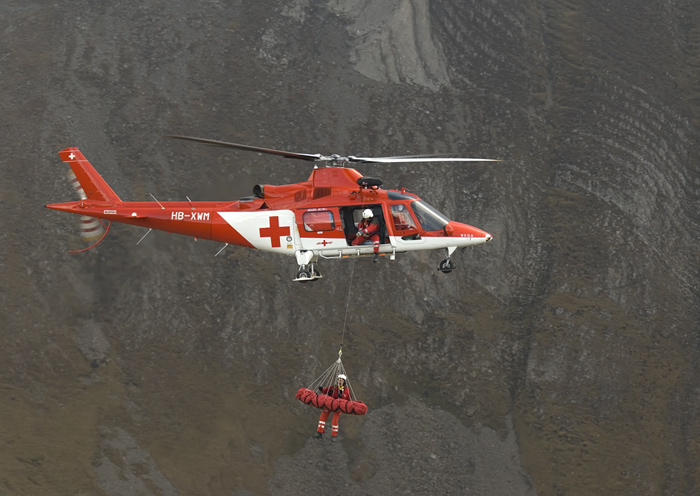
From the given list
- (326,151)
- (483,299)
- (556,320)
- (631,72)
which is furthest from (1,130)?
(631,72)

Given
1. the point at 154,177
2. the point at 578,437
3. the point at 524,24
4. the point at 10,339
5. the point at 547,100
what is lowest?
the point at 578,437

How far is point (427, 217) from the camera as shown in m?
31.5

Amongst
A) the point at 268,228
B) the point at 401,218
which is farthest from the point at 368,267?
the point at 401,218

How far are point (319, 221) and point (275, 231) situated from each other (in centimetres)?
146

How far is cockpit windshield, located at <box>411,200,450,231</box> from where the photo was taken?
3133 centimetres

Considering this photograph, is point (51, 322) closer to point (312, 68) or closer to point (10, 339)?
point (10, 339)

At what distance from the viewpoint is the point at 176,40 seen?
61.0m

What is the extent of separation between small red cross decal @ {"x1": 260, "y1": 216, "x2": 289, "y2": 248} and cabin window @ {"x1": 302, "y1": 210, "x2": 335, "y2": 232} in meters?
0.69

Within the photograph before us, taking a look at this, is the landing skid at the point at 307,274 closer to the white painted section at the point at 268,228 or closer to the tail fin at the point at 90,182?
the white painted section at the point at 268,228

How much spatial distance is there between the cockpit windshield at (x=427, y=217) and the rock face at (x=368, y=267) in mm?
8326

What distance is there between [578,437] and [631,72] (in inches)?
951

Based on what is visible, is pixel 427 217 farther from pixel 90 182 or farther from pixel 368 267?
pixel 368 267

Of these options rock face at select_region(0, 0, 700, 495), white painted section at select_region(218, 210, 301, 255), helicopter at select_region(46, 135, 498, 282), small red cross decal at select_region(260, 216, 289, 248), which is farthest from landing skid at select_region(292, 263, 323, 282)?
rock face at select_region(0, 0, 700, 495)

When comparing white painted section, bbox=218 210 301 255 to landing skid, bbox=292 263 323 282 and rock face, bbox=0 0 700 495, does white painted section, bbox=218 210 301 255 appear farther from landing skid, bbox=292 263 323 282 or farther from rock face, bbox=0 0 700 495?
rock face, bbox=0 0 700 495
